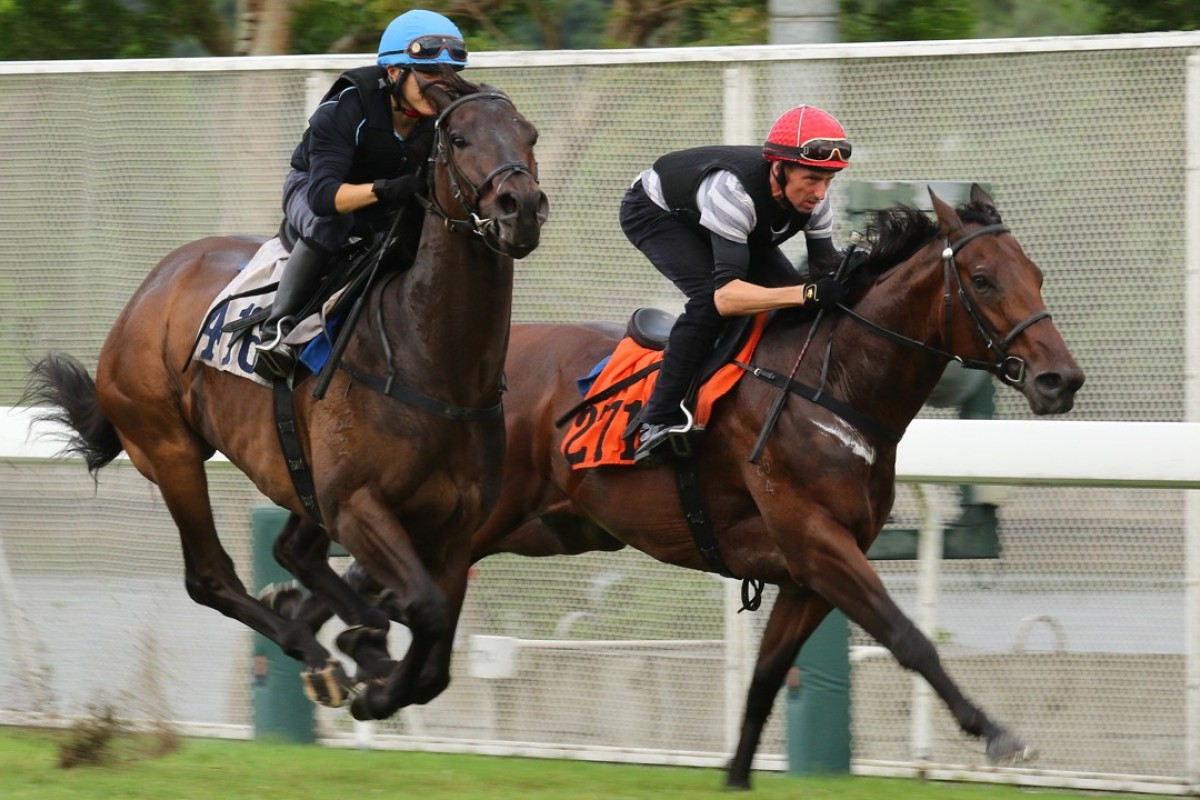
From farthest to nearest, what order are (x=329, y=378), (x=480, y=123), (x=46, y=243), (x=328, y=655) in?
(x=46, y=243) → (x=328, y=655) → (x=329, y=378) → (x=480, y=123)

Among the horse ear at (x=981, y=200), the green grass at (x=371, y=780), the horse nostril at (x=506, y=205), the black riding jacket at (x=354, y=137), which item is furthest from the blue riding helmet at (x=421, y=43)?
the green grass at (x=371, y=780)

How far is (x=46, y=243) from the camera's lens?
25.5 ft

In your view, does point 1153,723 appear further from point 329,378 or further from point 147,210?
point 147,210

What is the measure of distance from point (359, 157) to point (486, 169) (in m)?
0.87

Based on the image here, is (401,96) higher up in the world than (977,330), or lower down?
higher up

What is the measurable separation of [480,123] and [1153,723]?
3.46m

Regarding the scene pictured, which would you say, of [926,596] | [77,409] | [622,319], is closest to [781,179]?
[622,319]

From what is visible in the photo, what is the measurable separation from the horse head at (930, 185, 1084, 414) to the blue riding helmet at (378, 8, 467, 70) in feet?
5.39

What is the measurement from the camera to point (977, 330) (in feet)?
18.5

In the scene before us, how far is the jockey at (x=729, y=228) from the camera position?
5.84 meters

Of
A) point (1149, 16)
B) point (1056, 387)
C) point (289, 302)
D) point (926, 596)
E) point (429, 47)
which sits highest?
point (1149, 16)

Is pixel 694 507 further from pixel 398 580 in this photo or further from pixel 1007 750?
pixel 1007 750

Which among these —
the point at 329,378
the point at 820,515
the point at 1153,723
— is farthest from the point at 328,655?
the point at 1153,723

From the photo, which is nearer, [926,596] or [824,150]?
[824,150]
